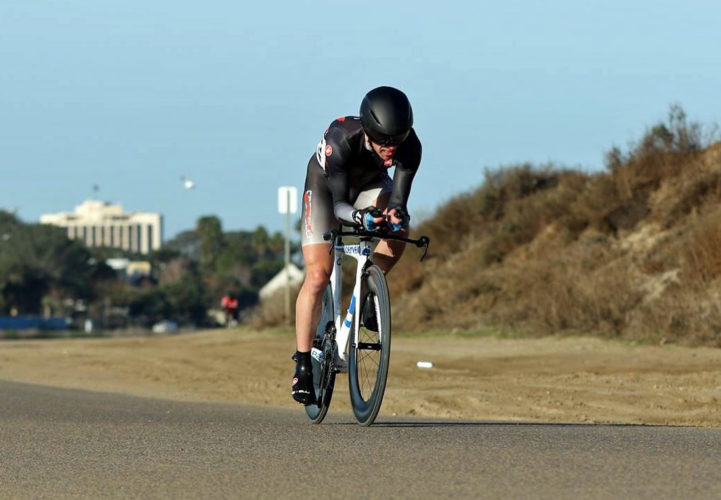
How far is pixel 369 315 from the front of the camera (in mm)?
8195

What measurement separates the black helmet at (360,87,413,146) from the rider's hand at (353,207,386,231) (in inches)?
16.4

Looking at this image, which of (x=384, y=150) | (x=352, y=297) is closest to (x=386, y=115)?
(x=384, y=150)

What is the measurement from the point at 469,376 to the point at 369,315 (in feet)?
22.2

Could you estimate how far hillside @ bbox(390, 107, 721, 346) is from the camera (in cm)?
1822

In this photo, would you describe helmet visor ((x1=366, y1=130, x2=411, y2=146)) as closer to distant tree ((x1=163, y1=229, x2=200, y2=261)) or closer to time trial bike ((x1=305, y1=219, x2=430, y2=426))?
time trial bike ((x1=305, y1=219, x2=430, y2=426))

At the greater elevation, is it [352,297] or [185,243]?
[185,243]

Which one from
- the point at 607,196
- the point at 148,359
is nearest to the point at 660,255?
the point at 607,196

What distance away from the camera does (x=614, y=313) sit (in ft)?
60.5

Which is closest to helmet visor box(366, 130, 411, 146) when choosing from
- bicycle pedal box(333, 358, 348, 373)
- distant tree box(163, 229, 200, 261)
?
bicycle pedal box(333, 358, 348, 373)

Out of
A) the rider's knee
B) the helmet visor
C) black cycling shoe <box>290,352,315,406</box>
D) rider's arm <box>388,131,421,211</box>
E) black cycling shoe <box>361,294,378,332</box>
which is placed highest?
the helmet visor

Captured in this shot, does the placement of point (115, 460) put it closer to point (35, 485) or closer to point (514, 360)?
point (35, 485)

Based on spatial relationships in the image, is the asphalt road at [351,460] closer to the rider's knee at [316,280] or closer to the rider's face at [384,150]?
the rider's knee at [316,280]

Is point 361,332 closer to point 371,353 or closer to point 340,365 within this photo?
point 371,353

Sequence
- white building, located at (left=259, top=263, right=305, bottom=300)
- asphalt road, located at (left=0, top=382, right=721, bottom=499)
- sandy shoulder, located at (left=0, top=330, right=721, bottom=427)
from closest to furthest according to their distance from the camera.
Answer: asphalt road, located at (left=0, top=382, right=721, bottom=499), sandy shoulder, located at (left=0, top=330, right=721, bottom=427), white building, located at (left=259, top=263, right=305, bottom=300)
